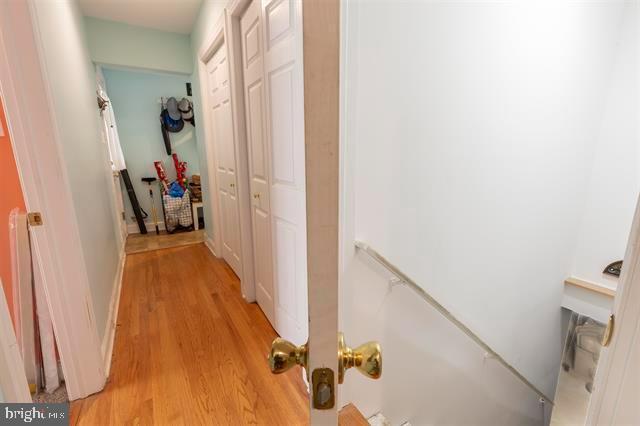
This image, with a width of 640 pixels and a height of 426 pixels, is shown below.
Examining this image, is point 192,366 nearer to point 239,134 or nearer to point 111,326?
point 111,326

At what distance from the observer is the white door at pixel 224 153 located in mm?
2443

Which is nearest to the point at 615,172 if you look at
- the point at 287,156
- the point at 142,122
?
the point at 287,156

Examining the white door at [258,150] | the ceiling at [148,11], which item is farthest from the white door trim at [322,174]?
the ceiling at [148,11]

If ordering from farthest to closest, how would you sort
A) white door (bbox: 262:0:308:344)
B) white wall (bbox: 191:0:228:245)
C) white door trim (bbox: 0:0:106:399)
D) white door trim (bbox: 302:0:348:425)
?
white wall (bbox: 191:0:228:245)
white door (bbox: 262:0:308:344)
white door trim (bbox: 0:0:106:399)
white door trim (bbox: 302:0:348:425)

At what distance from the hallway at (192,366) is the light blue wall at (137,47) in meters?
2.32

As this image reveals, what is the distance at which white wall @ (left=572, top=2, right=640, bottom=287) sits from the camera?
1.81m

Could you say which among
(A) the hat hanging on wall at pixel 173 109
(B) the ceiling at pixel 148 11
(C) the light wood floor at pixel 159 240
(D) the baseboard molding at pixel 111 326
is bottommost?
(C) the light wood floor at pixel 159 240

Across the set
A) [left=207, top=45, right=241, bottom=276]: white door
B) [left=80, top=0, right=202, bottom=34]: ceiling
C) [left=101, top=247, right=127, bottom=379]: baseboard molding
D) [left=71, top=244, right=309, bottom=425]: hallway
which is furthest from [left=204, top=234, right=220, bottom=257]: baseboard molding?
[left=80, top=0, right=202, bottom=34]: ceiling

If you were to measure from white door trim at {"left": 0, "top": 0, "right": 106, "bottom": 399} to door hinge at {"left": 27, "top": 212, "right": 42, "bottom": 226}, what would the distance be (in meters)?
0.02

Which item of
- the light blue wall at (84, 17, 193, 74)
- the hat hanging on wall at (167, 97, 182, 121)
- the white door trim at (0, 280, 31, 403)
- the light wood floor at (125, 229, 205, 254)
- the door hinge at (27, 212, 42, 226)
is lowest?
the light wood floor at (125, 229, 205, 254)

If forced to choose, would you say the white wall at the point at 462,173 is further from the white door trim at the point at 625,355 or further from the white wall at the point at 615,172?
the white door trim at the point at 625,355

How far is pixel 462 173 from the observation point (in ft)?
4.67

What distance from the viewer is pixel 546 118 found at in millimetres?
1678

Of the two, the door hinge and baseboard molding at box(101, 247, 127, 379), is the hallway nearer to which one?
baseboard molding at box(101, 247, 127, 379)
